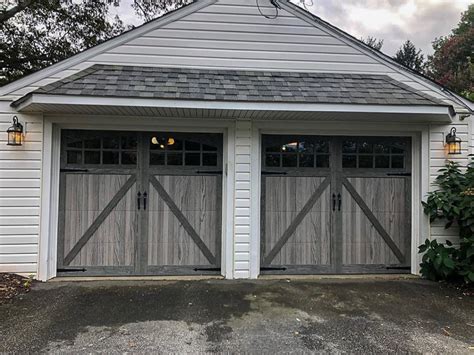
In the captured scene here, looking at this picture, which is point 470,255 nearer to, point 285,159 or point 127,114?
point 285,159

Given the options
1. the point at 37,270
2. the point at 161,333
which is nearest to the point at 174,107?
the point at 161,333

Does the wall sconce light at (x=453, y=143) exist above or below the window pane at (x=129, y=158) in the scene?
above

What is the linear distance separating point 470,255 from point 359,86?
2460 mm

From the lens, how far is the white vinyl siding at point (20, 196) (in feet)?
13.3

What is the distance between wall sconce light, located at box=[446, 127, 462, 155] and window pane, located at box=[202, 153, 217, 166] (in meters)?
3.21

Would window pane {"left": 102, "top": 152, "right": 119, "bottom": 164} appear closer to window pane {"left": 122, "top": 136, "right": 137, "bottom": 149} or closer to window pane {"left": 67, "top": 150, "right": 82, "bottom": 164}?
window pane {"left": 122, "top": 136, "right": 137, "bottom": 149}

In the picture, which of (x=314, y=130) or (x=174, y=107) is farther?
→ (x=314, y=130)

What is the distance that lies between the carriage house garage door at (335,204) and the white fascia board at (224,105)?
0.68m

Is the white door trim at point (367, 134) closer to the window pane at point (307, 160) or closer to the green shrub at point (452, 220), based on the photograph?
the green shrub at point (452, 220)

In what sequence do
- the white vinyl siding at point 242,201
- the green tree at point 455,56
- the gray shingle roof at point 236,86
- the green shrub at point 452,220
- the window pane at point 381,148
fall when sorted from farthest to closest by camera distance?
1. the green tree at point 455,56
2. the window pane at point 381,148
3. the white vinyl siding at point 242,201
4. the green shrub at point 452,220
5. the gray shingle roof at point 236,86

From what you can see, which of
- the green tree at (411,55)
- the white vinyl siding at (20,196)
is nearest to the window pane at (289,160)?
the white vinyl siding at (20,196)

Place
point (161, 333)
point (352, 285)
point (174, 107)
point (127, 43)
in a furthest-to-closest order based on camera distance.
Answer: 1. point (127, 43)
2. point (352, 285)
3. point (174, 107)
4. point (161, 333)

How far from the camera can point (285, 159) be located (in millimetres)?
4500

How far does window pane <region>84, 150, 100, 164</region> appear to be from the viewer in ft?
14.1
